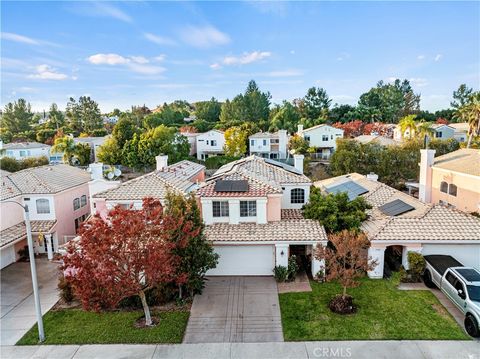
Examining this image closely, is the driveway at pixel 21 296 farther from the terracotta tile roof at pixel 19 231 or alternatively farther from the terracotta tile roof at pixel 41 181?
the terracotta tile roof at pixel 41 181

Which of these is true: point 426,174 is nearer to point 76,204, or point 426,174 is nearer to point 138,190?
point 138,190


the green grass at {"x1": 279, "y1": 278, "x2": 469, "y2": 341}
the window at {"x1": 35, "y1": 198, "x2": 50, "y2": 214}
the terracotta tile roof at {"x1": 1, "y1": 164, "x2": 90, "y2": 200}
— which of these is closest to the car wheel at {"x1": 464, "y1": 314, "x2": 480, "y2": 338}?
the green grass at {"x1": 279, "y1": 278, "x2": 469, "y2": 341}

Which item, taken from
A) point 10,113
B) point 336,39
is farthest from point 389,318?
point 10,113

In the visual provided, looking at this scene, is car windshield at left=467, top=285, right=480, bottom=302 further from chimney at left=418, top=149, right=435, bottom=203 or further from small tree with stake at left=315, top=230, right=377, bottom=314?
chimney at left=418, top=149, right=435, bottom=203

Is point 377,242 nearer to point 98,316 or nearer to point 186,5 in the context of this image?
point 98,316

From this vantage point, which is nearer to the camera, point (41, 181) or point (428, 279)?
point (428, 279)

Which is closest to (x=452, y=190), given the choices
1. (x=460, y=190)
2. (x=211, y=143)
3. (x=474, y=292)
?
(x=460, y=190)

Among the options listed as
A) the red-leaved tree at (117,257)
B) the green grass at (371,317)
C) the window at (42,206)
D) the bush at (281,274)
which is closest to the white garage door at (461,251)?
the green grass at (371,317)
